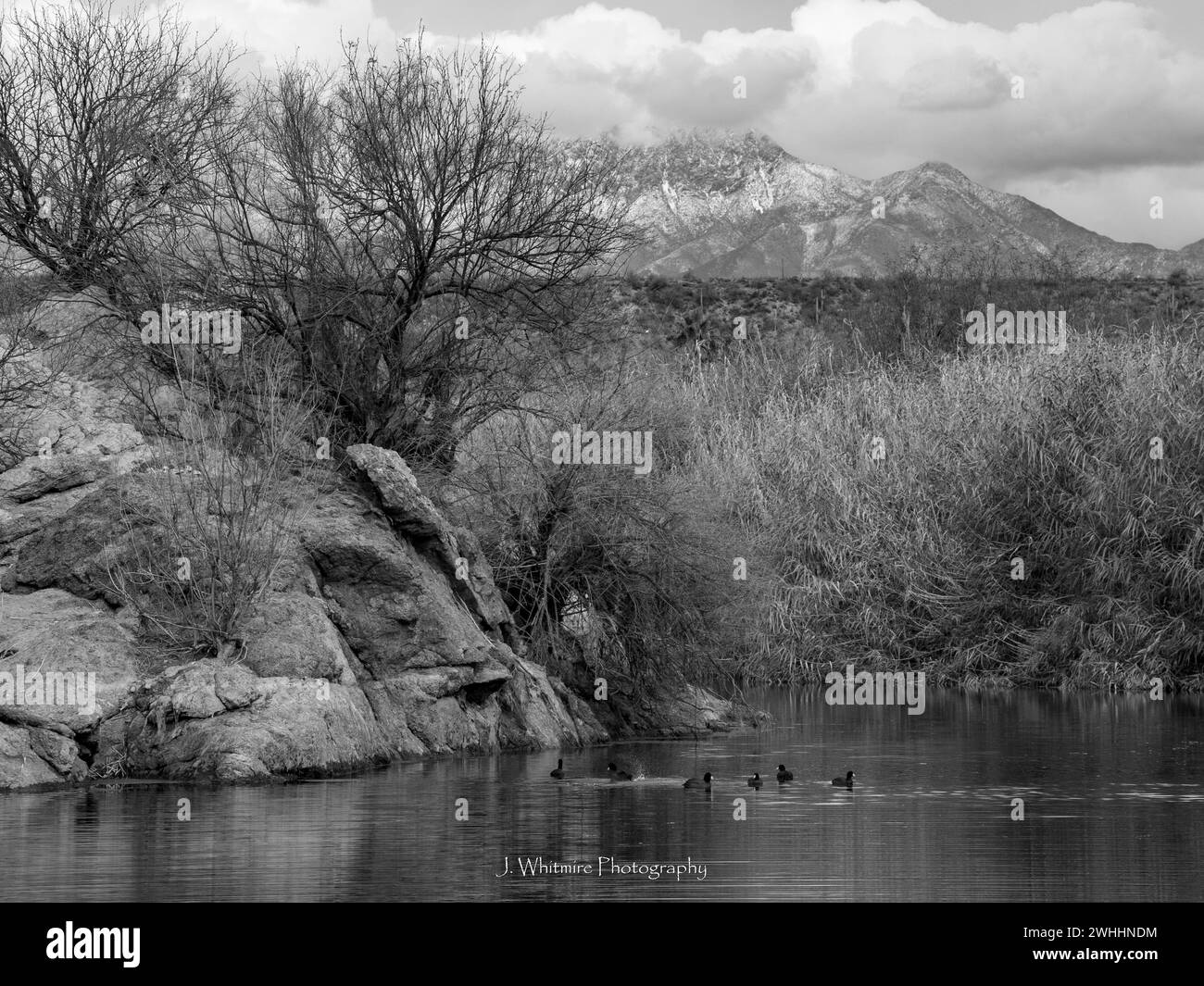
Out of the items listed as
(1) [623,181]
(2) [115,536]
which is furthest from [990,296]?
(2) [115,536]

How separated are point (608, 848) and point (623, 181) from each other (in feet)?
56.9

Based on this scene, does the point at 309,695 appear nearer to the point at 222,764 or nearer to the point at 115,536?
the point at 222,764

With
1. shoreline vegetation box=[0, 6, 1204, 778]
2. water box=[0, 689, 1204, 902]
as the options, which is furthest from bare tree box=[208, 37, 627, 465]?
water box=[0, 689, 1204, 902]

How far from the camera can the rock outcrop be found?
1831 cm

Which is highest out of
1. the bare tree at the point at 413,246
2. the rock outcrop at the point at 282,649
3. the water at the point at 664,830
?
the bare tree at the point at 413,246

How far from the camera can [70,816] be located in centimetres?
1541

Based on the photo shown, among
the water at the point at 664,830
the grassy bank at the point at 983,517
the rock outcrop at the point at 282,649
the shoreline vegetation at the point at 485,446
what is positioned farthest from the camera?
the grassy bank at the point at 983,517

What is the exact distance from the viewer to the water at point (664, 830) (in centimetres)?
1220

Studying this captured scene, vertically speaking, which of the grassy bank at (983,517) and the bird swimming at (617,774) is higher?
the grassy bank at (983,517)

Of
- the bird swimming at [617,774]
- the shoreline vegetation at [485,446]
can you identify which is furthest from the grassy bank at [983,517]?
the bird swimming at [617,774]

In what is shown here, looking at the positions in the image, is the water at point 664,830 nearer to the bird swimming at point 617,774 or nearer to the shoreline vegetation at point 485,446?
the bird swimming at point 617,774

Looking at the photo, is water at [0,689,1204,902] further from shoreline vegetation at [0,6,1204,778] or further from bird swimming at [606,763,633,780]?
shoreline vegetation at [0,6,1204,778]

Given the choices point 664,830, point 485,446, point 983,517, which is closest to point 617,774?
point 664,830

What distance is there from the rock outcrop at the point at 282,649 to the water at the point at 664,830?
68 centimetres
